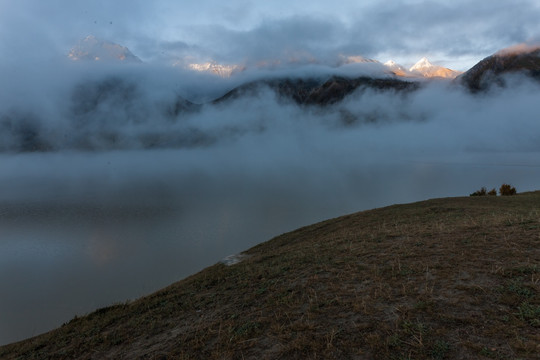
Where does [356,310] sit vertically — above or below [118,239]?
above

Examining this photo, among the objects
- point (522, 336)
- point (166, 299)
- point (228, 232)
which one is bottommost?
point (228, 232)

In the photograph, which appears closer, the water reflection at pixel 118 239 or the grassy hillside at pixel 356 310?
the grassy hillside at pixel 356 310

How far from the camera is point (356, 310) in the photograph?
7.17m

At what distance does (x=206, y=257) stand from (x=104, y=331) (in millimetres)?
26518

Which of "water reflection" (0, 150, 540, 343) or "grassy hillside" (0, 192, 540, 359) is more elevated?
"grassy hillside" (0, 192, 540, 359)

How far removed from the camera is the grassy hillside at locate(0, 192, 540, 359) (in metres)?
5.73

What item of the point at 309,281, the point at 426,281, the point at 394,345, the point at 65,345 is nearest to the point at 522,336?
the point at 394,345

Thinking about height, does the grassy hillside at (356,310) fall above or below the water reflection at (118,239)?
above

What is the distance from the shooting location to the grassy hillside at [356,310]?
5.73 meters

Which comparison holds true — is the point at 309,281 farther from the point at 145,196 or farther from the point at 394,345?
the point at 145,196

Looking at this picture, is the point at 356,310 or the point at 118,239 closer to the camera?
the point at 356,310

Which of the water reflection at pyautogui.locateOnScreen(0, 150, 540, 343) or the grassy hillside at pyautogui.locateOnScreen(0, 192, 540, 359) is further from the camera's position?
the water reflection at pyautogui.locateOnScreen(0, 150, 540, 343)

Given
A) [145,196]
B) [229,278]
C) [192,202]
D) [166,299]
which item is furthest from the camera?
Answer: [145,196]

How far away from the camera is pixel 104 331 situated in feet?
33.5
